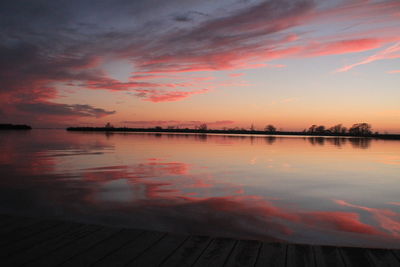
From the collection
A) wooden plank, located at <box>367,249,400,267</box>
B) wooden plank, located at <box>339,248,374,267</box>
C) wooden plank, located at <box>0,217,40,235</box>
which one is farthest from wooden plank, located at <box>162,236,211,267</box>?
wooden plank, located at <box>0,217,40,235</box>

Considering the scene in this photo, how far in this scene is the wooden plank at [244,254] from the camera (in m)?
4.46

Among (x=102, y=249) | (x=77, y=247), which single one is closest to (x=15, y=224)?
(x=77, y=247)

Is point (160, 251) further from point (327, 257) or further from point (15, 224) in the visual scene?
point (15, 224)

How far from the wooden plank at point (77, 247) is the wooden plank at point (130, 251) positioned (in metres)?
0.40

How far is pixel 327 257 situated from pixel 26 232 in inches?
206

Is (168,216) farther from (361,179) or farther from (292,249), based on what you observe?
(361,179)

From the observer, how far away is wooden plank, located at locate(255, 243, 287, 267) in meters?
4.46

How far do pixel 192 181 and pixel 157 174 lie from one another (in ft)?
9.19

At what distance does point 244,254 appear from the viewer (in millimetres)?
4762

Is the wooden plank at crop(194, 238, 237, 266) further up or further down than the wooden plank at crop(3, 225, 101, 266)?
further down

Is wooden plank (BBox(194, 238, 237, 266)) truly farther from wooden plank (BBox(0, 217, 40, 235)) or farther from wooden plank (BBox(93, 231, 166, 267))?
wooden plank (BBox(0, 217, 40, 235))

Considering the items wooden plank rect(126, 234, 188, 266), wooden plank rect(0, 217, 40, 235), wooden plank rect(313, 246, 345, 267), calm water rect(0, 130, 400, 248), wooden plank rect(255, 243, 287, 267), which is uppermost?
wooden plank rect(0, 217, 40, 235)

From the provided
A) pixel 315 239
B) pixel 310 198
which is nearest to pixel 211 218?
pixel 315 239

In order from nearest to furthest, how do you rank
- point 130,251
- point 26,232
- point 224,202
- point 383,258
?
1. point 383,258
2. point 130,251
3. point 26,232
4. point 224,202
